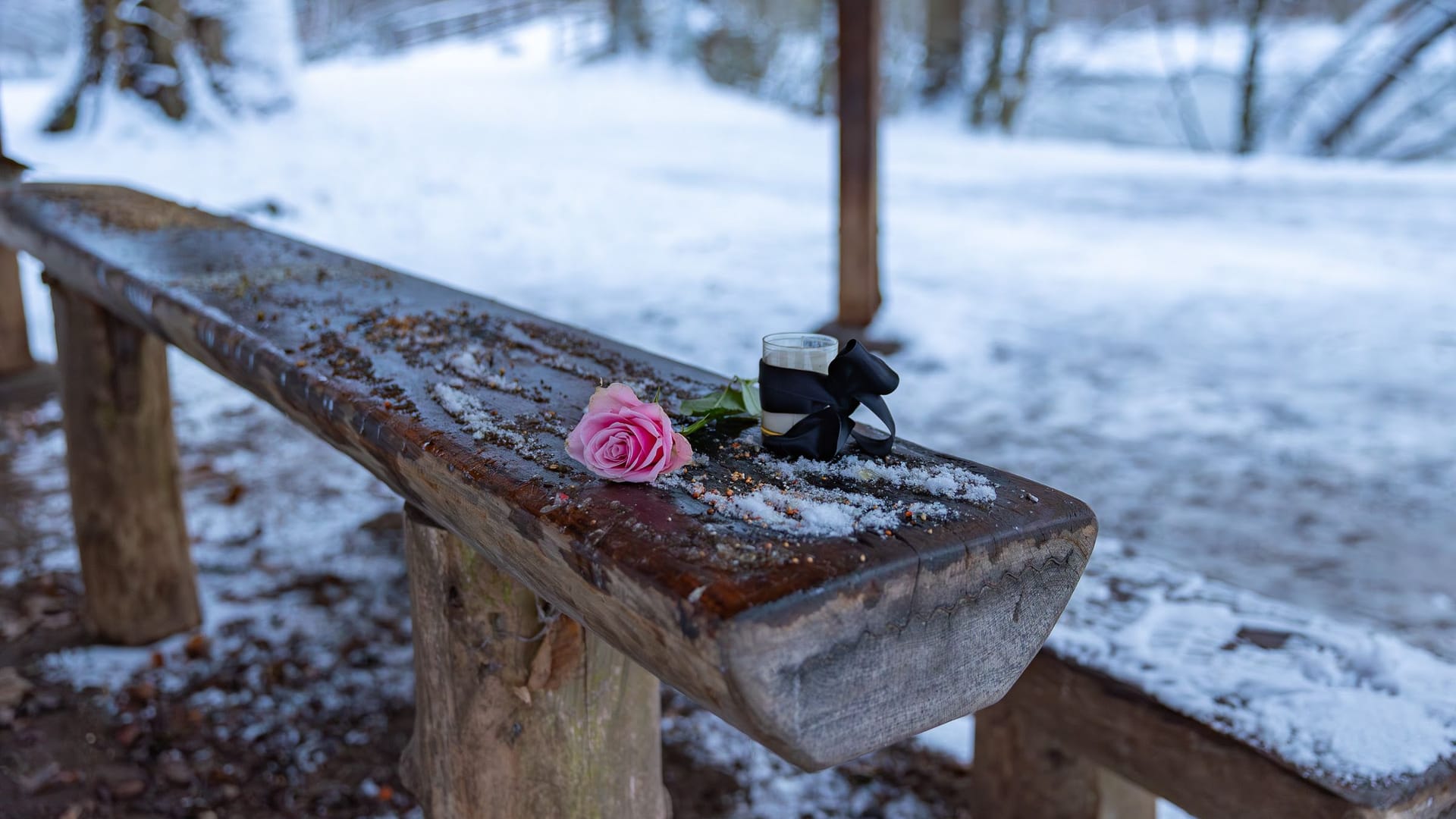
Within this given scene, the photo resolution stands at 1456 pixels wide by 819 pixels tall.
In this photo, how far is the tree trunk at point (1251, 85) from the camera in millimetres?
11734

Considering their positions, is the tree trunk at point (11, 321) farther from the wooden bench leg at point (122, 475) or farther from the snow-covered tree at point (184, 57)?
the snow-covered tree at point (184, 57)

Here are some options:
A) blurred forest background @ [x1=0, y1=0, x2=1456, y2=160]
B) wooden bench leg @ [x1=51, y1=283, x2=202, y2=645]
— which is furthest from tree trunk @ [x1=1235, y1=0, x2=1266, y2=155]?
wooden bench leg @ [x1=51, y1=283, x2=202, y2=645]

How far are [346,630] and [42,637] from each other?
0.81 meters

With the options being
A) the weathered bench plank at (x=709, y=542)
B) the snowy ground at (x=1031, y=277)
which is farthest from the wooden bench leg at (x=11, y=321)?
the weathered bench plank at (x=709, y=542)

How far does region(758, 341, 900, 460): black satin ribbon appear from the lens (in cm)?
131

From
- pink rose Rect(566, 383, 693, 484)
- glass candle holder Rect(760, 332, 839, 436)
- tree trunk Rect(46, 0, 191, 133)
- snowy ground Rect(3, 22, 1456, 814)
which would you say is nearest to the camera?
pink rose Rect(566, 383, 693, 484)

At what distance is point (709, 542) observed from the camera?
1104 millimetres

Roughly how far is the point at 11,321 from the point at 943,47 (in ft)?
37.6

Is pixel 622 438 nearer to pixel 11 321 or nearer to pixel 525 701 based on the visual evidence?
pixel 525 701

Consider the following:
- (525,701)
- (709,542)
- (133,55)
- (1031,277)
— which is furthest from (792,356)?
(133,55)

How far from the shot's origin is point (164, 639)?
3203mm

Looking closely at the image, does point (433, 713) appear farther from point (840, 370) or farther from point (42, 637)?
point (42, 637)

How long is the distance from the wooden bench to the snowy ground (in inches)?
52.7

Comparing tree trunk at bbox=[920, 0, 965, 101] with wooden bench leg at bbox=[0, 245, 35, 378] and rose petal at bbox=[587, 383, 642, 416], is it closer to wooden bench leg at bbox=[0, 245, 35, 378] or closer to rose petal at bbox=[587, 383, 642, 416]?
wooden bench leg at bbox=[0, 245, 35, 378]
